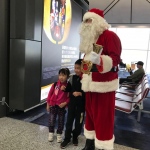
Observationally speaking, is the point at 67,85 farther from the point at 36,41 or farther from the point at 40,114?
the point at 40,114

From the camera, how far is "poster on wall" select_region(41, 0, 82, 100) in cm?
333

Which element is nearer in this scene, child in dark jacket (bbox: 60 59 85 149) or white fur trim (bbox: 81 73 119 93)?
white fur trim (bbox: 81 73 119 93)

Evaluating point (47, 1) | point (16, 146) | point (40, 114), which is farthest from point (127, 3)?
point (16, 146)

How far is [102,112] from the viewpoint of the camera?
180 centimetres

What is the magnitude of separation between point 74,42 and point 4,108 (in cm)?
245

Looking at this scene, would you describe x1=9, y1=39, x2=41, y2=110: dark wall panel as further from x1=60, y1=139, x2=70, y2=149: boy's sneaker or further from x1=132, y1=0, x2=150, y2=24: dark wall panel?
x1=132, y1=0, x2=150, y2=24: dark wall panel

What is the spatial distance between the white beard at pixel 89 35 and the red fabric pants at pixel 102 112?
1.49 feet

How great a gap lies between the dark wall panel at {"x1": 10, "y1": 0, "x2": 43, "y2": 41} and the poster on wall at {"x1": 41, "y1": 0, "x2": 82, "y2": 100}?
0.32 metres

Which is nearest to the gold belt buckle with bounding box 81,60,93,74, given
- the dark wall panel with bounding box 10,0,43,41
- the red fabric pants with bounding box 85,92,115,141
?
the red fabric pants with bounding box 85,92,115,141

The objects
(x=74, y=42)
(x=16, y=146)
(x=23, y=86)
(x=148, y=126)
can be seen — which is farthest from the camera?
(x=74, y=42)

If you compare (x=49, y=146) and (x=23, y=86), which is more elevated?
(x=23, y=86)

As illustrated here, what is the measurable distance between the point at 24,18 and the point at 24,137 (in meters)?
1.66

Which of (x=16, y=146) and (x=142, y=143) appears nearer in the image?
(x=16, y=146)

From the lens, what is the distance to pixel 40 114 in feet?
11.0
